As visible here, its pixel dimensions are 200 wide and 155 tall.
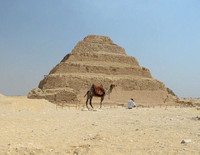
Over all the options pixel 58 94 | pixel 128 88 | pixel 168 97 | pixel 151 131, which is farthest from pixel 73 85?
pixel 151 131

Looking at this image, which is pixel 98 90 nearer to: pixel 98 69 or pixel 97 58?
pixel 98 69

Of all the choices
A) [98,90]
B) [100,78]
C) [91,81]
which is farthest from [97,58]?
[98,90]

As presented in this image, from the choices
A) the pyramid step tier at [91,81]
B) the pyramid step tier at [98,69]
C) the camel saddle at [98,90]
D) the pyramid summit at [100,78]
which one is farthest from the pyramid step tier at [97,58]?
the camel saddle at [98,90]

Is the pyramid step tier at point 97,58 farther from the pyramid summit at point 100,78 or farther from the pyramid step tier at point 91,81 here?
the pyramid step tier at point 91,81

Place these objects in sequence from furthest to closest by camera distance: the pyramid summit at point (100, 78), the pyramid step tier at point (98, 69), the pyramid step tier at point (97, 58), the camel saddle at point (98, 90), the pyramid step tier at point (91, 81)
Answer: the pyramid step tier at point (97, 58)
the pyramid step tier at point (98, 69)
the pyramid step tier at point (91, 81)
the pyramid summit at point (100, 78)
the camel saddle at point (98, 90)

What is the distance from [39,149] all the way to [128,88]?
94.7 feet

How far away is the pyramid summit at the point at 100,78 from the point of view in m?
Answer: 29.8

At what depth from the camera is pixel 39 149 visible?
463 centimetres

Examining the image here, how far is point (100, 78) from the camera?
32.0 m

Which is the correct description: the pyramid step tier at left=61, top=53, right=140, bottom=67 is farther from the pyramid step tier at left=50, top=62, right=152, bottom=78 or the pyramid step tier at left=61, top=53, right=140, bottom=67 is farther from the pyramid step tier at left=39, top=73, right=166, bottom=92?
the pyramid step tier at left=39, top=73, right=166, bottom=92

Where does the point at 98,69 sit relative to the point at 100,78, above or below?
above

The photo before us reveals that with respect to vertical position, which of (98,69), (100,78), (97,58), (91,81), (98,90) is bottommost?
(98,90)

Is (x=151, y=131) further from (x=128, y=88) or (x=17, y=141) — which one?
(x=128, y=88)

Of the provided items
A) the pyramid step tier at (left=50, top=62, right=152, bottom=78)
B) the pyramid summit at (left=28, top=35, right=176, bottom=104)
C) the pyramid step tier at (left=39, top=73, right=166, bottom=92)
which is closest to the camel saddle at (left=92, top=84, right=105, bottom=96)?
the pyramid summit at (left=28, top=35, right=176, bottom=104)
